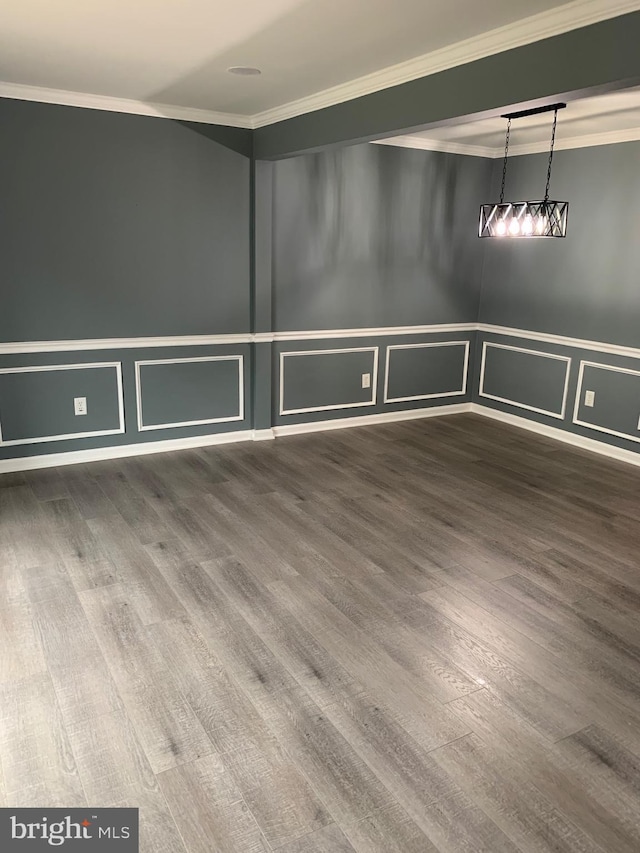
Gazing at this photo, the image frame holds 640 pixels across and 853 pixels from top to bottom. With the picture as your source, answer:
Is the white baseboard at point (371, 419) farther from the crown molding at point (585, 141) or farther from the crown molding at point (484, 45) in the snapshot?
the crown molding at point (484, 45)

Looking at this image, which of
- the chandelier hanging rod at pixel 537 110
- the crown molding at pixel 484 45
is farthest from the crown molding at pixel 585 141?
the crown molding at pixel 484 45

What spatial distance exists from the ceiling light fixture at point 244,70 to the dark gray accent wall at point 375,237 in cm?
141

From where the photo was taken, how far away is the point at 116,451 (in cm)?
466

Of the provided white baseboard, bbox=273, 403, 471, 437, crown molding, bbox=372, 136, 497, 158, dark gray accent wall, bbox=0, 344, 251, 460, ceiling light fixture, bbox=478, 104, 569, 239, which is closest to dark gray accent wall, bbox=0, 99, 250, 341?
dark gray accent wall, bbox=0, 344, 251, 460

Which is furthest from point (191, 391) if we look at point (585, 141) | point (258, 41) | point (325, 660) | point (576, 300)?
point (585, 141)

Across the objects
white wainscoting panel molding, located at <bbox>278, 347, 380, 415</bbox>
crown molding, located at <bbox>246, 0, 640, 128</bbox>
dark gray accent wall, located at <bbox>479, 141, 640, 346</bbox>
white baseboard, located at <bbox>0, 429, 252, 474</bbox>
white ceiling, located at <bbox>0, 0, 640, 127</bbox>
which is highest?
white ceiling, located at <bbox>0, 0, 640, 127</bbox>

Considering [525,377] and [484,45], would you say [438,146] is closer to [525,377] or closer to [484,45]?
[525,377]

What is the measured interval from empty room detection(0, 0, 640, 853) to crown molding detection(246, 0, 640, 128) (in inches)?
0.7

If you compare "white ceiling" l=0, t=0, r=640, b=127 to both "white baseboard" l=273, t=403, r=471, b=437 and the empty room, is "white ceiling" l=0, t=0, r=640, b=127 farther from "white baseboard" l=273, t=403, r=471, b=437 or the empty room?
"white baseboard" l=273, t=403, r=471, b=437

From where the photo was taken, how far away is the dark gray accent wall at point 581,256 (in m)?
4.81

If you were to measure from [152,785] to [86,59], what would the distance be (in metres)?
3.25

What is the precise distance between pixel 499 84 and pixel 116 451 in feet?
11.0

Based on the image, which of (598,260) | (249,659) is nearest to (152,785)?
(249,659)

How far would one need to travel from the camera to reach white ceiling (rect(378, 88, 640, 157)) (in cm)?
395
